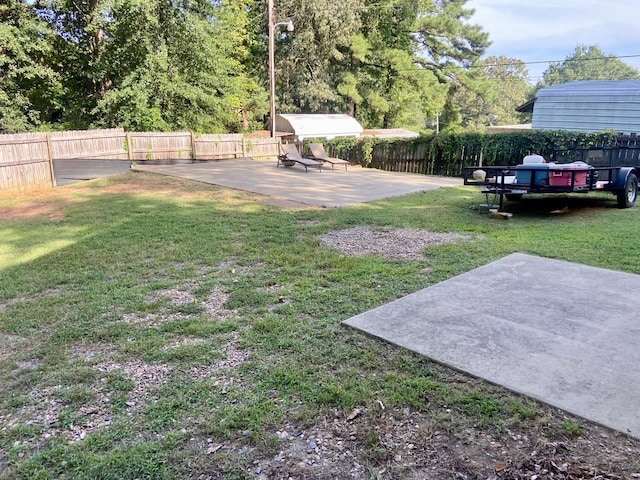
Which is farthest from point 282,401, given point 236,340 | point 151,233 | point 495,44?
point 495,44

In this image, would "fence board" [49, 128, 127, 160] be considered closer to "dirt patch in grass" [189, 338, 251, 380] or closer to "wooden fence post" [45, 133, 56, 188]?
"wooden fence post" [45, 133, 56, 188]

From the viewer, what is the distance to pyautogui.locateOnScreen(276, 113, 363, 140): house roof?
81.5ft

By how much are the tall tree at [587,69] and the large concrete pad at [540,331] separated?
77.3 m

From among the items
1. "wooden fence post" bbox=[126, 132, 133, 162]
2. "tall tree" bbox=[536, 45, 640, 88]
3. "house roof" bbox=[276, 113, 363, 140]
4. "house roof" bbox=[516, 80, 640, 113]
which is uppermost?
"tall tree" bbox=[536, 45, 640, 88]

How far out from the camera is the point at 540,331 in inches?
116

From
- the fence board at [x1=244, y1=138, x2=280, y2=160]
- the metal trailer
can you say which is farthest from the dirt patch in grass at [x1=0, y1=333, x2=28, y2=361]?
the fence board at [x1=244, y1=138, x2=280, y2=160]

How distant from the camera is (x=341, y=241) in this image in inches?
226

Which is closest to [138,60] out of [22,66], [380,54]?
[22,66]

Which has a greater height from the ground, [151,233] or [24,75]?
[24,75]

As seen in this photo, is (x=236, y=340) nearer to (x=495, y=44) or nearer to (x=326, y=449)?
(x=326, y=449)

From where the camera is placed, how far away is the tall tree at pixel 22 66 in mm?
15492

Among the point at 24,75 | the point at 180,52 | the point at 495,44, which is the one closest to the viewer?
the point at 24,75

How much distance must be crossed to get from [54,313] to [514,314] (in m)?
3.48

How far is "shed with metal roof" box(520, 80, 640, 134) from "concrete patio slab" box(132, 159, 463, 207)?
6.35 m
